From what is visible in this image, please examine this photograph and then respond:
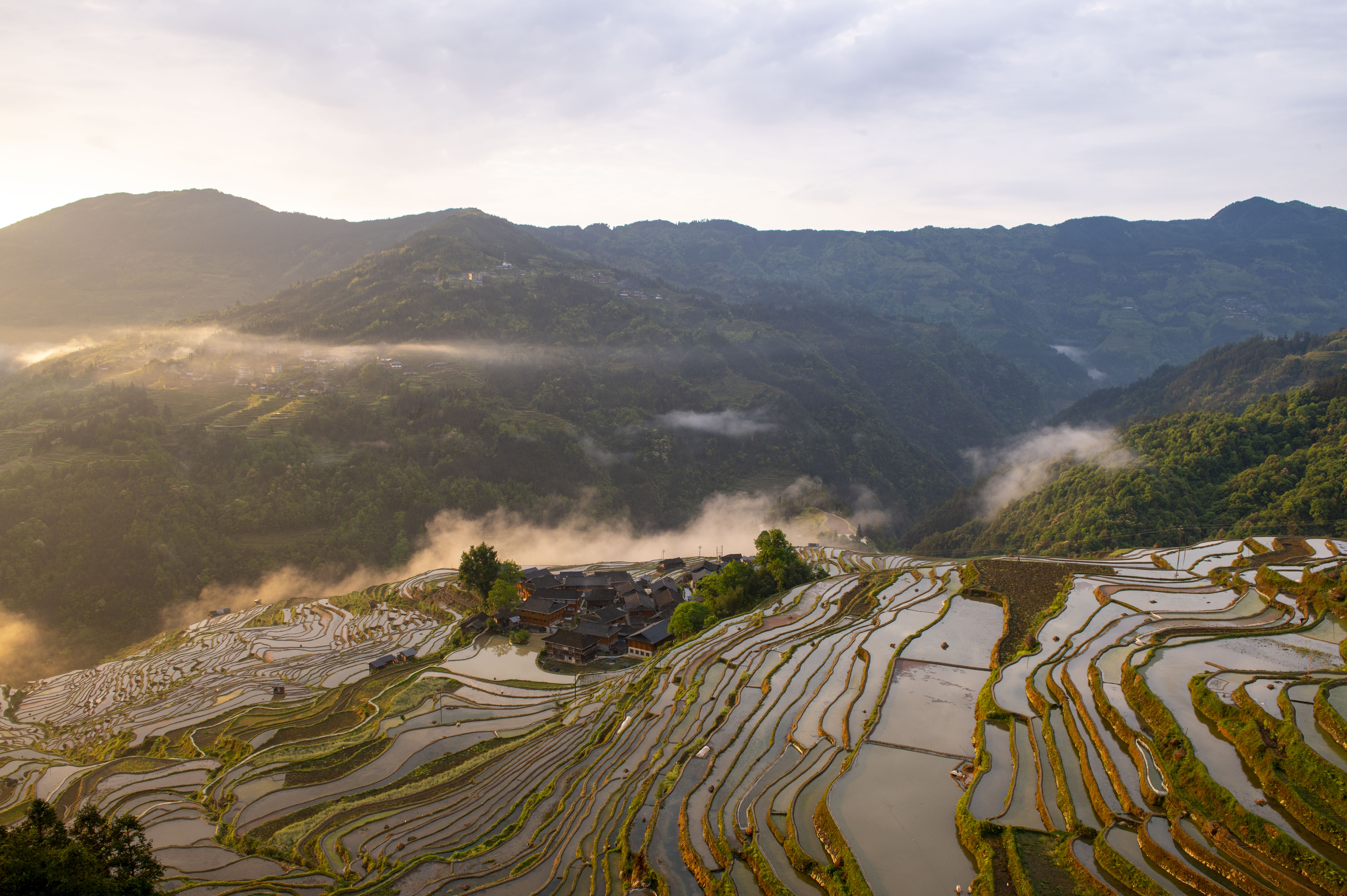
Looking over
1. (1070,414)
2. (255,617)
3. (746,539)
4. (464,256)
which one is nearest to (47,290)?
(464,256)

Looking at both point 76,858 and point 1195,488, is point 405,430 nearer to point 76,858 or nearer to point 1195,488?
point 76,858

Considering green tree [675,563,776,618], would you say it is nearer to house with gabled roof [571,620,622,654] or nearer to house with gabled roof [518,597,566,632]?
house with gabled roof [571,620,622,654]

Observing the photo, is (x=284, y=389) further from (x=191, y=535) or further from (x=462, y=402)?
(x=191, y=535)

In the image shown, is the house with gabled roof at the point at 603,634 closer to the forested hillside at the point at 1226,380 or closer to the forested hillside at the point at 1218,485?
the forested hillside at the point at 1218,485

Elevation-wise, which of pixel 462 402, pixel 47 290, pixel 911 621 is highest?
pixel 47 290

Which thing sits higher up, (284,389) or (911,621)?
(284,389)

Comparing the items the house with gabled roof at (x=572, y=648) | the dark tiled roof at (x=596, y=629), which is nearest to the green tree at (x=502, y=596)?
the dark tiled roof at (x=596, y=629)

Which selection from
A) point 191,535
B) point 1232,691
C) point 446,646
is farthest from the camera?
point 191,535

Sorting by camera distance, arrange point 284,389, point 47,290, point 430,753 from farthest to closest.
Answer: point 47,290, point 284,389, point 430,753
